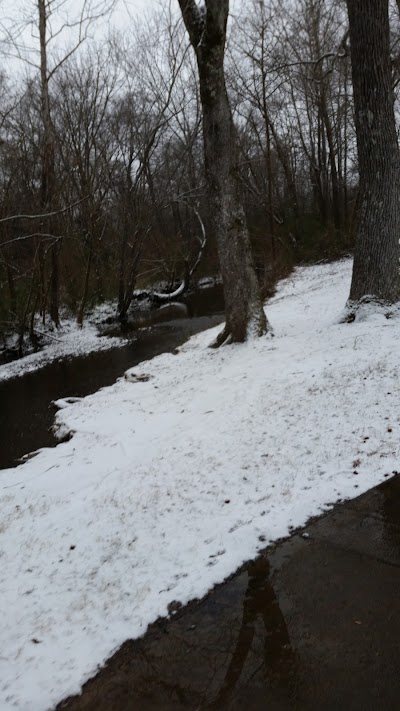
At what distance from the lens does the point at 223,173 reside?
9.07 meters

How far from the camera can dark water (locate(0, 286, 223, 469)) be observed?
8.42 meters

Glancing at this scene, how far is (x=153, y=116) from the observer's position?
20.1m

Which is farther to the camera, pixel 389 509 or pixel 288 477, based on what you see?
pixel 288 477

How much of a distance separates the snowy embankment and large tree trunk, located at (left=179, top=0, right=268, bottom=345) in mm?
1769

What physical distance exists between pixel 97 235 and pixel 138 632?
18.5 metres

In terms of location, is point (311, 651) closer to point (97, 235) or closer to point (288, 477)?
point (288, 477)

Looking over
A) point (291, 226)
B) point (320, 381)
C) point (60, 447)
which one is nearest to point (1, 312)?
point (60, 447)

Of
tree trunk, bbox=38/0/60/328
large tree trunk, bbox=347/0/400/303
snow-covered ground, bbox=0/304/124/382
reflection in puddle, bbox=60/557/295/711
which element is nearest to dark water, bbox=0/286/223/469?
snow-covered ground, bbox=0/304/124/382

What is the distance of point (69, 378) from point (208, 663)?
10117mm

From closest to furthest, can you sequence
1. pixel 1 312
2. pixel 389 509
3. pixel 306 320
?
pixel 389 509
pixel 306 320
pixel 1 312

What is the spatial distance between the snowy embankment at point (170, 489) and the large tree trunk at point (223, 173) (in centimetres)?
177

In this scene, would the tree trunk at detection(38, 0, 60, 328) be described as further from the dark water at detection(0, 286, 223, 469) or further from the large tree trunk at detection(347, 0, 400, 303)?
the large tree trunk at detection(347, 0, 400, 303)

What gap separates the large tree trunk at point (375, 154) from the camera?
8.02m

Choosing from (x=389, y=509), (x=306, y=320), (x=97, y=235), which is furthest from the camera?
(x=97, y=235)
